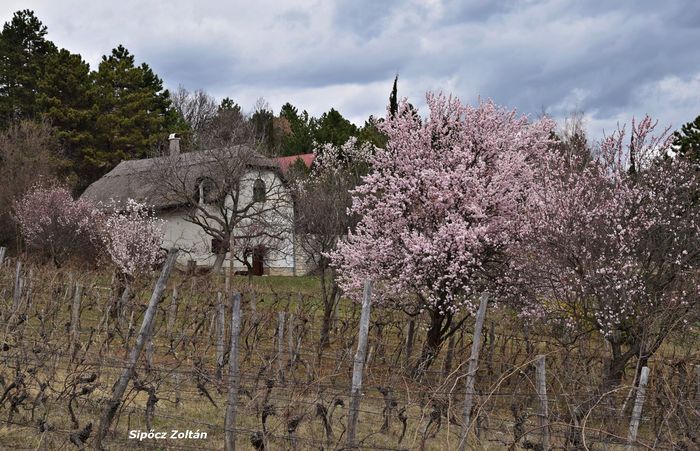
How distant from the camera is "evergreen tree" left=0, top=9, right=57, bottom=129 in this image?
150 ft

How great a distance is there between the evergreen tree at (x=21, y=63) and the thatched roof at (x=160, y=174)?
875 centimetres

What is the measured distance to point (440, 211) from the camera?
13609 millimetres

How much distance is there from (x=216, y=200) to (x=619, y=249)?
75.9 feet

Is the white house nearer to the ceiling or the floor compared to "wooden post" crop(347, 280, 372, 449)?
nearer to the ceiling

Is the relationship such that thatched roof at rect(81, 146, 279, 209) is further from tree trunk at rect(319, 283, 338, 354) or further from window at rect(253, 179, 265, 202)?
tree trunk at rect(319, 283, 338, 354)

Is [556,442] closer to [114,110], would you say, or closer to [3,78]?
[114,110]

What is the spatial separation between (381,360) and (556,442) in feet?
17.8

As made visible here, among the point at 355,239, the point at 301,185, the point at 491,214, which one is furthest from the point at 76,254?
the point at 491,214

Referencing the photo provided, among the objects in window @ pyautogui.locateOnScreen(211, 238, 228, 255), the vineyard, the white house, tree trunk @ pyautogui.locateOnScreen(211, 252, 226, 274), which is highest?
the white house

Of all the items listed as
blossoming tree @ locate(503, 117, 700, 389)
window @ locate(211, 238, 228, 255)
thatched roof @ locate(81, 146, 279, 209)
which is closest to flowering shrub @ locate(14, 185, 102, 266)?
thatched roof @ locate(81, 146, 279, 209)

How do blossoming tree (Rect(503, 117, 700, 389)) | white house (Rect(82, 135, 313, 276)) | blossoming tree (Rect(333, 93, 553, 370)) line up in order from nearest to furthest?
blossoming tree (Rect(503, 117, 700, 389))
blossoming tree (Rect(333, 93, 553, 370))
white house (Rect(82, 135, 313, 276))

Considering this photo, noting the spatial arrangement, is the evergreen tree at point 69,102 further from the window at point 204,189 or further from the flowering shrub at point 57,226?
the window at point 204,189

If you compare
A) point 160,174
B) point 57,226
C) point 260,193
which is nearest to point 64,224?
point 57,226

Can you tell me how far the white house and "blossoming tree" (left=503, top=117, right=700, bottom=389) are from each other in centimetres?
1529
